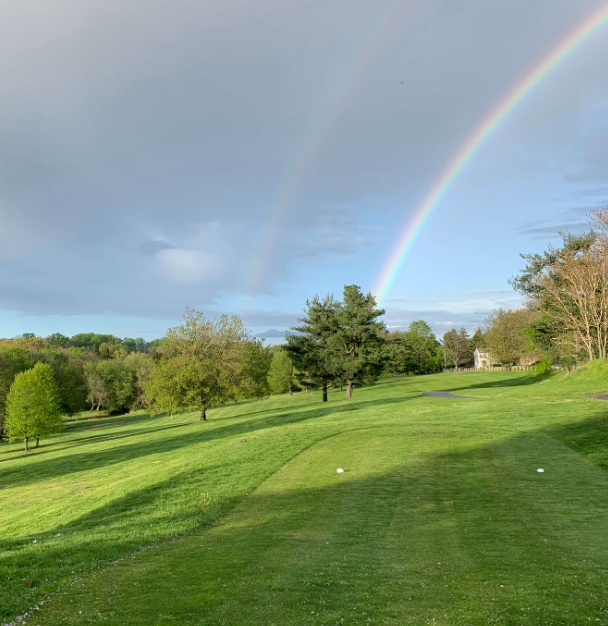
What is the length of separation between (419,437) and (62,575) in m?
15.0

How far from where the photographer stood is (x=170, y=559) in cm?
816

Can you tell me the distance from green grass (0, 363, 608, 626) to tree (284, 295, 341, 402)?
28.7 meters

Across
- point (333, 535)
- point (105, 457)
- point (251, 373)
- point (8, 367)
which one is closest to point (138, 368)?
point (8, 367)

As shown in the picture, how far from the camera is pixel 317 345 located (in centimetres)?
5081

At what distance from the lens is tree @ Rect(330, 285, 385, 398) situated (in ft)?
157

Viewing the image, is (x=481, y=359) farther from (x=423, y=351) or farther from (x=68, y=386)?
(x=68, y=386)

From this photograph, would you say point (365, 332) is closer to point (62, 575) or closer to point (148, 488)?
point (148, 488)

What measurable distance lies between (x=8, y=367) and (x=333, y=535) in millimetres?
72903

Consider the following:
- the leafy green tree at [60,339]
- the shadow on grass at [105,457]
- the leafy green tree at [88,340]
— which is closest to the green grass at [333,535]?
the shadow on grass at [105,457]

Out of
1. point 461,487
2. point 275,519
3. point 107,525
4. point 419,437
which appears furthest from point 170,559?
point 419,437

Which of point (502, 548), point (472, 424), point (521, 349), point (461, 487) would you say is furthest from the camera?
point (521, 349)

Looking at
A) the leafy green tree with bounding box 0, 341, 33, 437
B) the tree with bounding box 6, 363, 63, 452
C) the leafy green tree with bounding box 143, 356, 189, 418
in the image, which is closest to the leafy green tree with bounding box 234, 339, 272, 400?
the leafy green tree with bounding box 143, 356, 189, 418

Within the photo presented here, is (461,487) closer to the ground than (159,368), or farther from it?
closer to the ground

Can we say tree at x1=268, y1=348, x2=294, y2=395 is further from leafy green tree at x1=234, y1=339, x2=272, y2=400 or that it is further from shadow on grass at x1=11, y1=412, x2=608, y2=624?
shadow on grass at x1=11, y1=412, x2=608, y2=624
